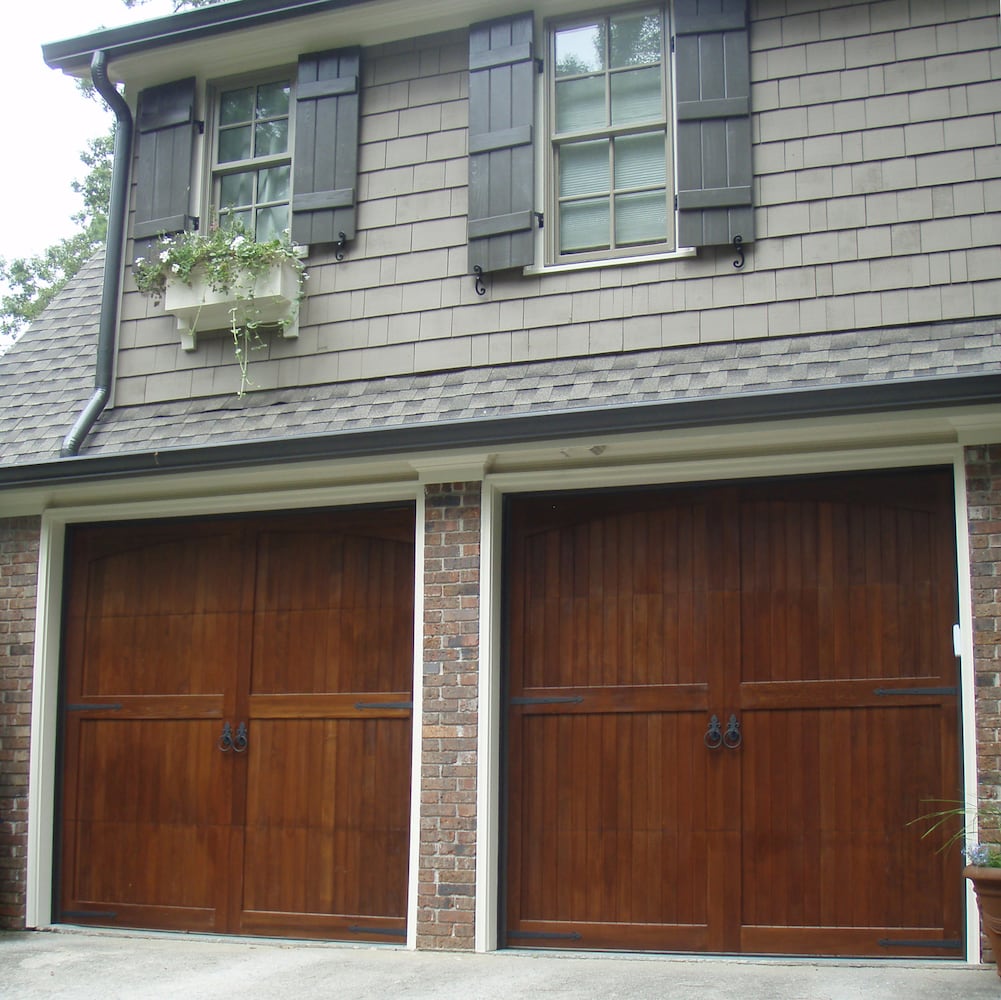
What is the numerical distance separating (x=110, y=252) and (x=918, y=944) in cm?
581

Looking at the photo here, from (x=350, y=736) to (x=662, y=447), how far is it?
2.20 meters

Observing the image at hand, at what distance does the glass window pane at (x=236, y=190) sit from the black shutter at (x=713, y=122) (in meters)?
2.65

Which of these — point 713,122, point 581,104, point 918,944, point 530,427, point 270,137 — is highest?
point 270,137

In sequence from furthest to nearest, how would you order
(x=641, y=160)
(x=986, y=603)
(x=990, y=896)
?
(x=641, y=160)
(x=986, y=603)
(x=990, y=896)

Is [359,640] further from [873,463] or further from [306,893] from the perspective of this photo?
[873,463]

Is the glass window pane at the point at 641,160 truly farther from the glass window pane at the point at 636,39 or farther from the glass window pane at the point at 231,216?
the glass window pane at the point at 231,216

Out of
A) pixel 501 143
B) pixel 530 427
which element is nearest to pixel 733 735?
pixel 530 427

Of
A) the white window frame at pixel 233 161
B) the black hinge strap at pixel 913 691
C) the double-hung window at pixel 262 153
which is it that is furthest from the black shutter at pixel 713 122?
the white window frame at pixel 233 161

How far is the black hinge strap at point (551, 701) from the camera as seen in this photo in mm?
6466

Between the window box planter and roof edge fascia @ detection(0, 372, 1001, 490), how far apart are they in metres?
1.05

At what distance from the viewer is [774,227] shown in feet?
21.3

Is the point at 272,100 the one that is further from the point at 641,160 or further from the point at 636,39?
the point at 641,160

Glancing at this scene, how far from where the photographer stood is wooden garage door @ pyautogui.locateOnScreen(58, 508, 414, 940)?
6.80 m

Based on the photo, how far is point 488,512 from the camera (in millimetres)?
6559
